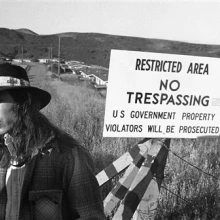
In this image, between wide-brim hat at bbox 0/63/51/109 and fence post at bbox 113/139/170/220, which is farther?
fence post at bbox 113/139/170/220

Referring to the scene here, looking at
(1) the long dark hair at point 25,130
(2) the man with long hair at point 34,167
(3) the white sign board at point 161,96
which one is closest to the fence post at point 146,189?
(3) the white sign board at point 161,96

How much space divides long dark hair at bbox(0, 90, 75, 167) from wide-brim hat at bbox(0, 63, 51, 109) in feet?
0.10

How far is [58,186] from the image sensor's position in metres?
1.42

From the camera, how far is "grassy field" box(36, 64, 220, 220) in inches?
139

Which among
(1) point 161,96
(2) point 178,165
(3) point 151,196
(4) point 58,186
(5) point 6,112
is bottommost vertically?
(2) point 178,165

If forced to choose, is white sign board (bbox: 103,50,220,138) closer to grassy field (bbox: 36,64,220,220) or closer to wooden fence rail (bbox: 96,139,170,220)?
wooden fence rail (bbox: 96,139,170,220)

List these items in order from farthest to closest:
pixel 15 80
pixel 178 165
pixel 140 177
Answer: pixel 178 165 < pixel 140 177 < pixel 15 80

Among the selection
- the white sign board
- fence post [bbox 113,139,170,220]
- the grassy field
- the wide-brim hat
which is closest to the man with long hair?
the wide-brim hat

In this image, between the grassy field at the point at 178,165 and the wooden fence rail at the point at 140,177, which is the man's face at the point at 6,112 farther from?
the grassy field at the point at 178,165

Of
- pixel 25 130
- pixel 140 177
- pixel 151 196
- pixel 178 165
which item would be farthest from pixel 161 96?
pixel 178 165

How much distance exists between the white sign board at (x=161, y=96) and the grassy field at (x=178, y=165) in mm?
289

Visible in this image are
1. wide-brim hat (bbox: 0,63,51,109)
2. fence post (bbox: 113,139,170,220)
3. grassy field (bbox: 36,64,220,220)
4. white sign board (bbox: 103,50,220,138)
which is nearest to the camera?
wide-brim hat (bbox: 0,63,51,109)

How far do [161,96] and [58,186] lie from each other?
4.47 ft

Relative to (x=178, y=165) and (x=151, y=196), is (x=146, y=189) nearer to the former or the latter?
(x=151, y=196)
